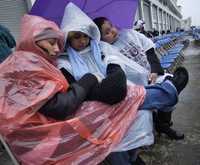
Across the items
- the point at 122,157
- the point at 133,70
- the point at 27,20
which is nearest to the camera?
the point at 27,20

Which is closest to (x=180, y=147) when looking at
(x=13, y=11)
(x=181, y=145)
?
Result: (x=181, y=145)

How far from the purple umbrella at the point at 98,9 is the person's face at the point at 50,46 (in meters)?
0.40

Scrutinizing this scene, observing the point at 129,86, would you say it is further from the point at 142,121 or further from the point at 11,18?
the point at 11,18

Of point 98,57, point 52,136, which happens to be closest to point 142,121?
point 98,57

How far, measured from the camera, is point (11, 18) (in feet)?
22.5

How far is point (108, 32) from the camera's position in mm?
3156

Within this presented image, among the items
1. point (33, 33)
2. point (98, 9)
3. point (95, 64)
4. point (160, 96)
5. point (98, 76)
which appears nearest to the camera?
point (33, 33)

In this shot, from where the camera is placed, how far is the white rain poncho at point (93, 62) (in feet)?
8.58

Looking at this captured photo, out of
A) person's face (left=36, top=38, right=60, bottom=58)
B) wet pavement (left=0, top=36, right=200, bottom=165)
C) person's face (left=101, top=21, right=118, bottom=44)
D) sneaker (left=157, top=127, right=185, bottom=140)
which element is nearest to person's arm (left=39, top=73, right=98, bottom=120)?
person's face (left=36, top=38, right=60, bottom=58)

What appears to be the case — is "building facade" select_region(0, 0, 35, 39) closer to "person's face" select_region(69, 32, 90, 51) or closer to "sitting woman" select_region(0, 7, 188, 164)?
"person's face" select_region(69, 32, 90, 51)

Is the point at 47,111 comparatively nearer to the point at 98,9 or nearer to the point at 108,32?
the point at 108,32

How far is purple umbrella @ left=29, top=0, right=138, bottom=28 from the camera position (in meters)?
2.72

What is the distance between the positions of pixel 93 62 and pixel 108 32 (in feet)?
1.74

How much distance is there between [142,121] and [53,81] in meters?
0.85
